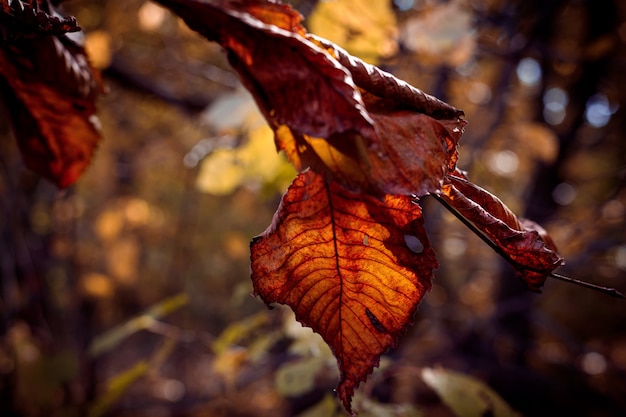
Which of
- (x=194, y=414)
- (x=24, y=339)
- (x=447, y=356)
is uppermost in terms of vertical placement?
(x=447, y=356)

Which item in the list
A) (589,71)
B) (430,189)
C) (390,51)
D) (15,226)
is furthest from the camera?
(589,71)

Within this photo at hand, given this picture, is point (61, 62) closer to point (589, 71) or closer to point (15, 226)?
point (15, 226)

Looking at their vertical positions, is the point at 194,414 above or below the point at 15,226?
below

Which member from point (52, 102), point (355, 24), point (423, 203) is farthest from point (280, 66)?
point (423, 203)

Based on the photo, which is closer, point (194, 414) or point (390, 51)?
point (390, 51)

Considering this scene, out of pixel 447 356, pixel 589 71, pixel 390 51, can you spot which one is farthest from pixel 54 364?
pixel 589 71

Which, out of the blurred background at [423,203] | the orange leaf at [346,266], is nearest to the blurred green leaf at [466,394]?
the blurred background at [423,203]

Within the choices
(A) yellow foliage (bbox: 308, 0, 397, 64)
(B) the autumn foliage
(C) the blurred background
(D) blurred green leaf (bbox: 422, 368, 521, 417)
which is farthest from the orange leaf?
(A) yellow foliage (bbox: 308, 0, 397, 64)
